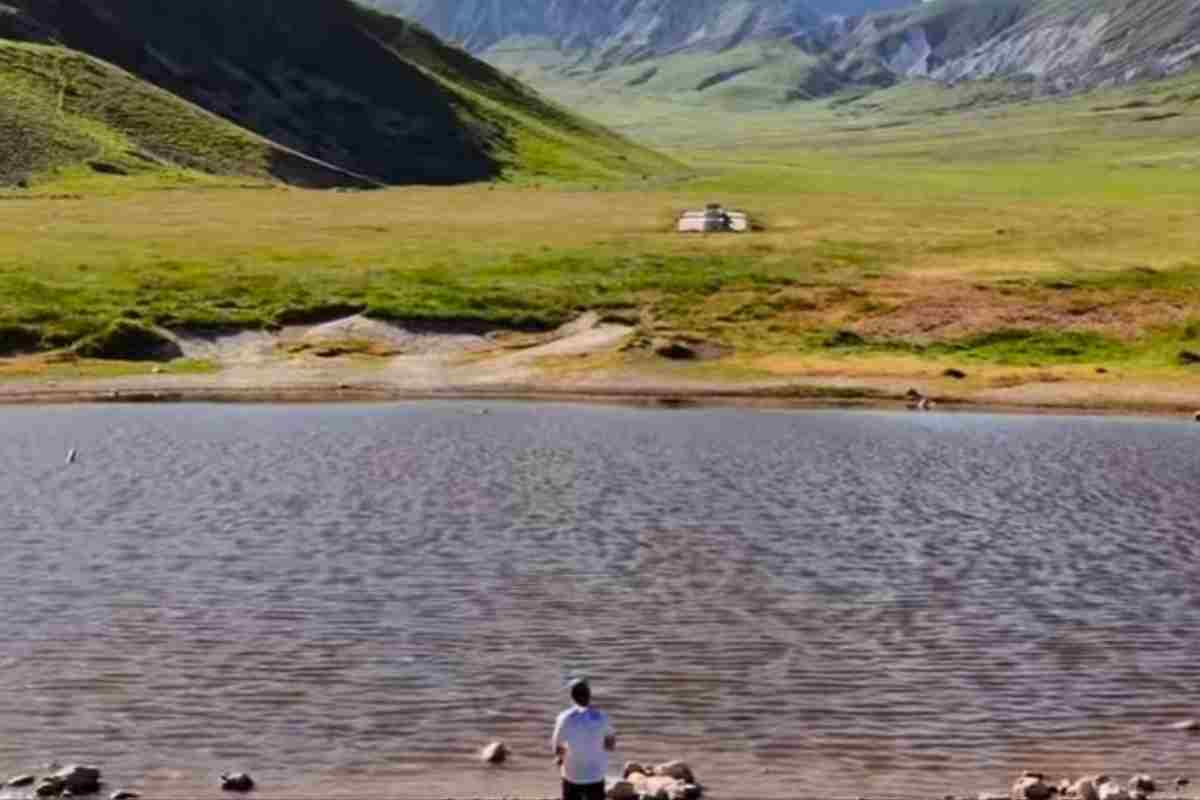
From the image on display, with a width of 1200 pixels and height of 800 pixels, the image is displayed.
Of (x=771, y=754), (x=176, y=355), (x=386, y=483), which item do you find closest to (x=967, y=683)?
(x=771, y=754)

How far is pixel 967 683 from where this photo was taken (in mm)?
38250

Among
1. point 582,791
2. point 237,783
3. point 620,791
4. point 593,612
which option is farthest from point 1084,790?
point 593,612

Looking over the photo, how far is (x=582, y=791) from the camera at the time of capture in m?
27.5

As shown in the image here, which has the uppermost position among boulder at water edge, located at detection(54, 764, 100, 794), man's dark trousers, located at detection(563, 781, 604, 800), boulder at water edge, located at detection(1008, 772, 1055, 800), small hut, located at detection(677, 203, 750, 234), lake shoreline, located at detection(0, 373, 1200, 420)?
small hut, located at detection(677, 203, 750, 234)

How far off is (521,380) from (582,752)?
7480cm

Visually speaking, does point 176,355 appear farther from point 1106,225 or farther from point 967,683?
point 1106,225

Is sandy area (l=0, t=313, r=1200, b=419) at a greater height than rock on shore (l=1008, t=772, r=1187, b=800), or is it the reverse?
rock on shore (l=1008, t=772, r=1187, b=800)

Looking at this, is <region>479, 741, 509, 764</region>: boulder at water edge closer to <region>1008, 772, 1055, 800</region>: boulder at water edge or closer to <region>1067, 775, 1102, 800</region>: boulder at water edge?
<region>1008, 772, 1055, 800</region>: boulder at water edge

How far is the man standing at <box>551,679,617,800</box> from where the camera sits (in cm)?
2742

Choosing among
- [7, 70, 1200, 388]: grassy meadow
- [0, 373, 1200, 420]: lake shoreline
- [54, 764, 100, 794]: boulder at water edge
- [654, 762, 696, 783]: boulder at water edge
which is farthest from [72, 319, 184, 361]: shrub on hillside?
[654, 762, 696, 783]: boulder at water edge

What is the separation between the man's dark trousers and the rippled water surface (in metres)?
3.07

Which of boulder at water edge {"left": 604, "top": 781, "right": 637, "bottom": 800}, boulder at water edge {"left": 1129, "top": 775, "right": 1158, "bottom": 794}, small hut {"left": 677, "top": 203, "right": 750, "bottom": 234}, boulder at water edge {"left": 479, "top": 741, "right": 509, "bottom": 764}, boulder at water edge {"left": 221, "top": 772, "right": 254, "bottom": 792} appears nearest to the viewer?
boulder at water edge {"left": 604, "top": 781, "right": 637, "bottom": 800}

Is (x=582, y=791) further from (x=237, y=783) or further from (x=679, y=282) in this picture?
(x=679, y=282)

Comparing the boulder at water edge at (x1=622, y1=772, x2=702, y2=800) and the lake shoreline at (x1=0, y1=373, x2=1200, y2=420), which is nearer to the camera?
the boulder at water edge at (x1=622, y1=772, x2=702, y2=800)
